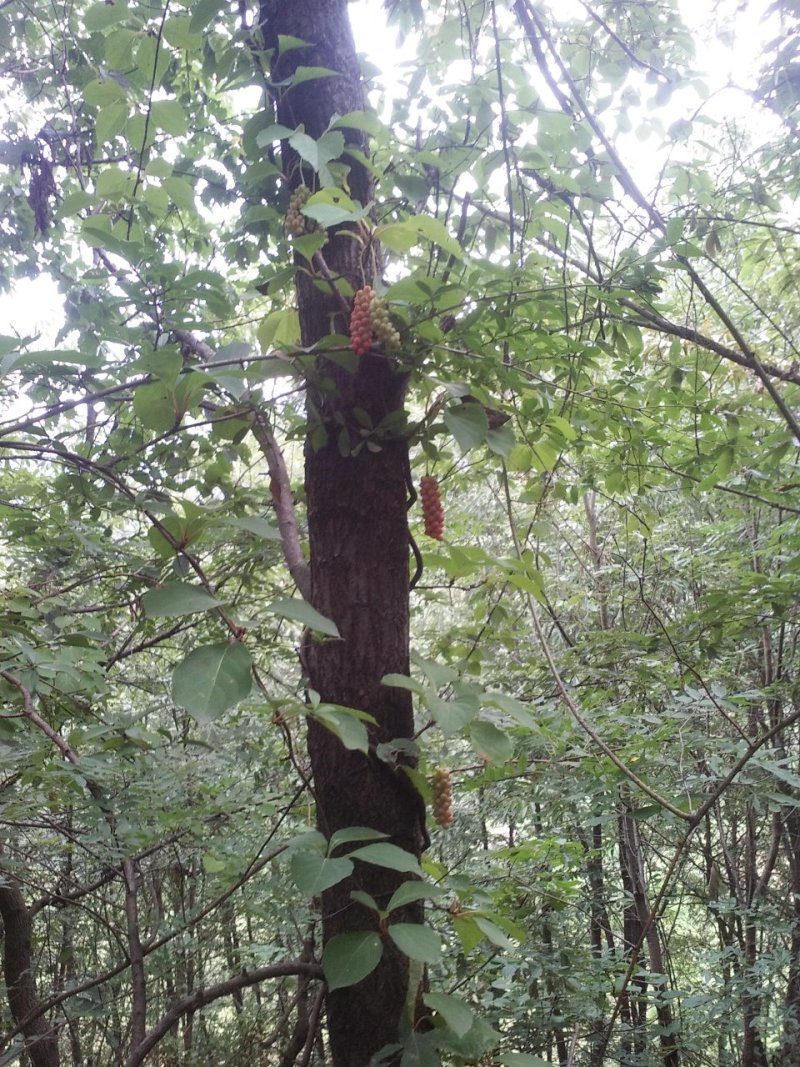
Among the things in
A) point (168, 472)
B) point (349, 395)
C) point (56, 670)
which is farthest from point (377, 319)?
point (56, 670)

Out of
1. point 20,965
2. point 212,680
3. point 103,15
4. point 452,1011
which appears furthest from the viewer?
point 20,965

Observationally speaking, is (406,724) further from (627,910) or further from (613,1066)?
(627,910)

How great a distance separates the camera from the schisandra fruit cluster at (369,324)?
82 cm

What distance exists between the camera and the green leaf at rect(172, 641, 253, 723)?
528 mm

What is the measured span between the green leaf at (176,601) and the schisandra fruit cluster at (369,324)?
1.22 feet

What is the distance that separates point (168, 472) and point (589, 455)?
3.97 feet

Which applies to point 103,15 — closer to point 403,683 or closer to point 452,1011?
point 403,683

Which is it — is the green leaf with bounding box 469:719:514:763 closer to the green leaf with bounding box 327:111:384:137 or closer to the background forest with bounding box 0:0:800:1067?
the background forest with bounding box 0:0:800:1067

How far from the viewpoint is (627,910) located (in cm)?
379

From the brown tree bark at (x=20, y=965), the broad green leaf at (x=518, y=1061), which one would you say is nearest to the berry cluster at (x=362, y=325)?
the broad green leaf at (x=518, y=1061)

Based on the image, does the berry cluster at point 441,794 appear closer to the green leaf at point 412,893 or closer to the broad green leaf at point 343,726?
the green leaf at point 412,893

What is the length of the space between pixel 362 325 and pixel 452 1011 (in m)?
0.70

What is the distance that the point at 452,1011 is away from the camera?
0.65 meters

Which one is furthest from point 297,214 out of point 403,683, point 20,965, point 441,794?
point 20,965
